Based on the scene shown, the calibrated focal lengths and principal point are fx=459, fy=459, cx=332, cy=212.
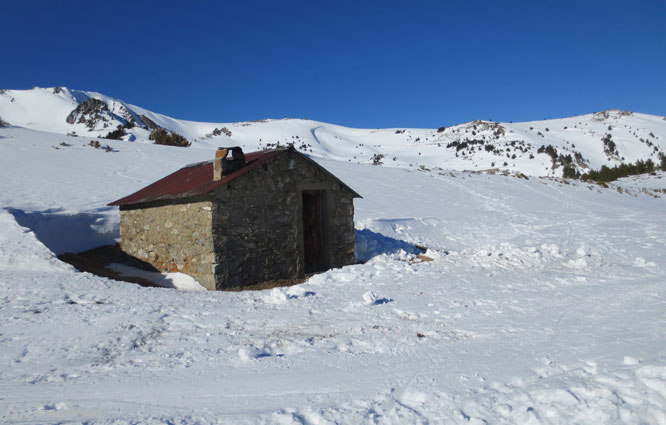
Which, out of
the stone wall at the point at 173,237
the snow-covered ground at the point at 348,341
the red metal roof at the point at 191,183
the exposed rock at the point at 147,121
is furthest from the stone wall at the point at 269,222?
the exposed rock at the point at 147,121

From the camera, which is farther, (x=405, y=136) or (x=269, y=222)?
(x=405, y=136)

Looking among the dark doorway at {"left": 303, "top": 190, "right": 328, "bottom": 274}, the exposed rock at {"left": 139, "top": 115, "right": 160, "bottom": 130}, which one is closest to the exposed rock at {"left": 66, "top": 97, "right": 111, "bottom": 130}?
the exposed rock at {"left": 139, "top": 115, "right": 160, "bottom": 130}

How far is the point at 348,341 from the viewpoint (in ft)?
17.0

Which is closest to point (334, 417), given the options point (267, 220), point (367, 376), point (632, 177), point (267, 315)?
point (367, 376)

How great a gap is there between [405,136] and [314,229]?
177 feet

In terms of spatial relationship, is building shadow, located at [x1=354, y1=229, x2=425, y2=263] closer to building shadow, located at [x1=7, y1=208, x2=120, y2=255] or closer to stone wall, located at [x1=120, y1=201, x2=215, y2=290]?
stone wall, located at [x1=120, y1=201, x2=215, y2=290]

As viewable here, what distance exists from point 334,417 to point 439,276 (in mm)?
6195

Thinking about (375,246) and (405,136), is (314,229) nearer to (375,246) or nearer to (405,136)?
(375,246)

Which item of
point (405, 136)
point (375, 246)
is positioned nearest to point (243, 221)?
point (375, 246)

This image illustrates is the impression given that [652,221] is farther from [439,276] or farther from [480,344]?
[480,344]

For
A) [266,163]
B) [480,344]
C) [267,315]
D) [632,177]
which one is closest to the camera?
[480,344]

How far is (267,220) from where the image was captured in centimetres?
1026

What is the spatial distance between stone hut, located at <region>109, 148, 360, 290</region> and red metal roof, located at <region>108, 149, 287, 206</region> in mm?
23

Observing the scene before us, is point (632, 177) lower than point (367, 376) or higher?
higher
